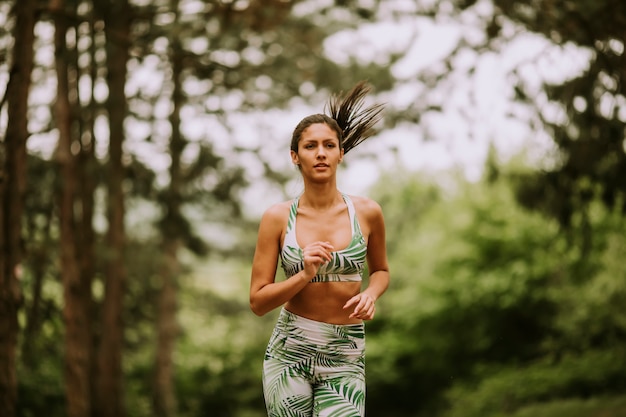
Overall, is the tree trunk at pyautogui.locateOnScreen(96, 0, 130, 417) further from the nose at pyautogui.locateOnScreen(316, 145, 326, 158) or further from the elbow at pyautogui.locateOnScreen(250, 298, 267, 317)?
the nose at pyautogui.locateOnScreen(316, 145, 326, 158)

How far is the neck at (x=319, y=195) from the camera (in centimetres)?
419

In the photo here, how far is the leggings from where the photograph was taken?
404 centimetres

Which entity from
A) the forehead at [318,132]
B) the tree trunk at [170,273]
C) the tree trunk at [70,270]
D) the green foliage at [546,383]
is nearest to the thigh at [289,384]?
the forehead at [318,132]

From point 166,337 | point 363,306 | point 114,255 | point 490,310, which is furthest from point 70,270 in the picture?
point 490,310

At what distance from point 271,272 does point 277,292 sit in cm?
23

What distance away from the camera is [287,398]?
4.05m

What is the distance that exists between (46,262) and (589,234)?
29.4ft

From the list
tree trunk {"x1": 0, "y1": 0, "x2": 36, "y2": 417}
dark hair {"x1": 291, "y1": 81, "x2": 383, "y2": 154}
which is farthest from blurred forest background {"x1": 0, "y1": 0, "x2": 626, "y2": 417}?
dark hair {"x1": 291, "y1": 81, "x2": 383, "y2": 154}

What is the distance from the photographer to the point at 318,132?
4.14 m

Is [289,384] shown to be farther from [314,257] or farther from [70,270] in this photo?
[70,270]

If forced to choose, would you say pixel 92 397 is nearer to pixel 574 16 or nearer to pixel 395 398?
pixel 574 16

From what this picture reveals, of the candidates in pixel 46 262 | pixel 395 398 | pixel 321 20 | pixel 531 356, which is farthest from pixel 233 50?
pixel 395 398

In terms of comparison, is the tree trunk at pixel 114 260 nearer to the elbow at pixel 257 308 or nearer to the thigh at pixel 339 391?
the elbow at pixel 257 308

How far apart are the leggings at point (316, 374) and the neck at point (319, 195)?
22.0 inches
